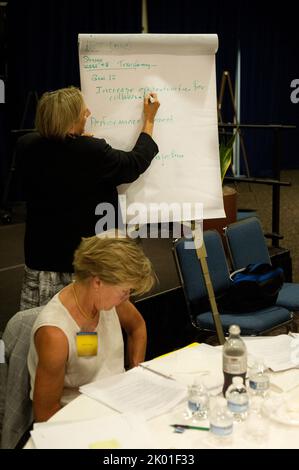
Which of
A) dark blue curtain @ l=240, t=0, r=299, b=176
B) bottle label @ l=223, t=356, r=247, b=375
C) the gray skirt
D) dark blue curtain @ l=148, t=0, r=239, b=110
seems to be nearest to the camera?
bottle label @ l=223, t=356, r=247, b=375

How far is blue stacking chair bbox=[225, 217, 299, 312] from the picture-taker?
133 inches

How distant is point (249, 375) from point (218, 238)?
1.59m

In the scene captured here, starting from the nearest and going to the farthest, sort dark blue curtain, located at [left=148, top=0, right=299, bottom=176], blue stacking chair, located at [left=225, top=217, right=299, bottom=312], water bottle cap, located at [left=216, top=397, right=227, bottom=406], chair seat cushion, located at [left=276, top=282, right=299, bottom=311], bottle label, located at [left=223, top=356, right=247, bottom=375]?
water bottle cap, located at [left=216, top=397, right=227, bottom=406], bottle label, located at [left=223, top=356, right=247, bottom=375], chair seat cushion, located at [left=276, top=282, right=299, bottom=311], blue stacking chair, located at [left=225, top=217, right=299, bottom=312], dark blue curtain, located at [left=148, top=0, right=299, bottom=176]

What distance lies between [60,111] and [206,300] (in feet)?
4.28

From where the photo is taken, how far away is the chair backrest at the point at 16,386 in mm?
1841

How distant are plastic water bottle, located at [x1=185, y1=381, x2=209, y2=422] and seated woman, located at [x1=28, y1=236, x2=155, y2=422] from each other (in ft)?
1.20

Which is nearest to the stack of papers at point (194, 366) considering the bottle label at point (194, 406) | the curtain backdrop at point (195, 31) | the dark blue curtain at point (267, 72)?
the bottle label at point (194, 406)

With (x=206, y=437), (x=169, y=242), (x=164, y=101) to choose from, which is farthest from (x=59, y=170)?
(x=169, y=242)

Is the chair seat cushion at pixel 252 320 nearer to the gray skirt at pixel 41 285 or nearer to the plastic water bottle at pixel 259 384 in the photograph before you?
the gray skirt at pixel 41 285

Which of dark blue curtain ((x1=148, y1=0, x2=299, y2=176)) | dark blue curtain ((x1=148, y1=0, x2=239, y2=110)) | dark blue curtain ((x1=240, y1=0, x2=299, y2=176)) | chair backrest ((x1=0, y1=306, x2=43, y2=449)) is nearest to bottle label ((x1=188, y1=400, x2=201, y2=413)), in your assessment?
chair backrest ((x1=0, y1=306, x2=43, y2=449))

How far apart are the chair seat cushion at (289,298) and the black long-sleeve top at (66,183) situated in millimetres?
1225

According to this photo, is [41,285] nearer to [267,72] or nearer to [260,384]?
[260,384]

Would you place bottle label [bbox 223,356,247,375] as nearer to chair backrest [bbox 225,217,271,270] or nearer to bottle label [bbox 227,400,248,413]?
bottle label [bbox 227,400,248,413]

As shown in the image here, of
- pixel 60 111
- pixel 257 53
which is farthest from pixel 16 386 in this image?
pixel 257 53
